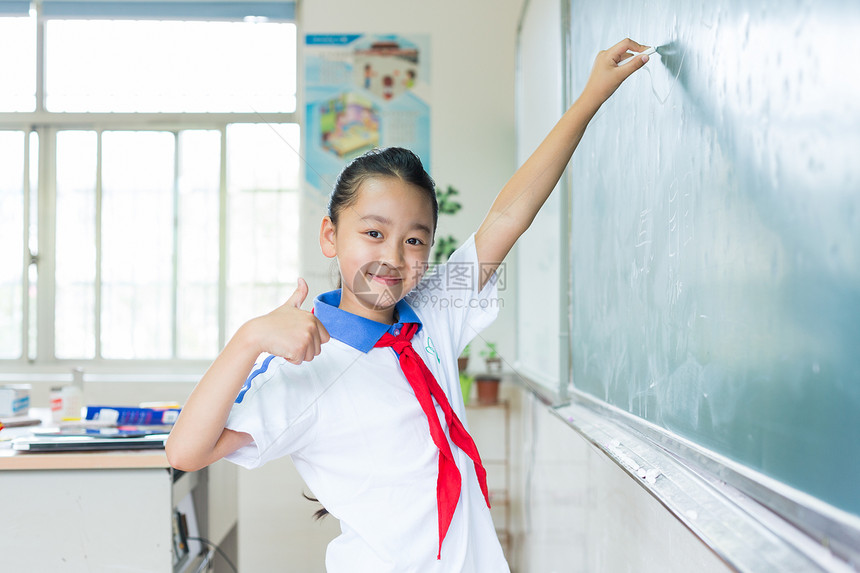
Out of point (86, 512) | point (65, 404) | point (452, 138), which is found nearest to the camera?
point (86, 512)

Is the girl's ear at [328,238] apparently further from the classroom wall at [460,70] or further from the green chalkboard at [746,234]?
the classroom wall at [460,70]

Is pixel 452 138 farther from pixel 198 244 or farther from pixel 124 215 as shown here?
pixel 124 215

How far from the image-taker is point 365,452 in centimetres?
82

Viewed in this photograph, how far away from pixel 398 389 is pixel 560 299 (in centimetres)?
89

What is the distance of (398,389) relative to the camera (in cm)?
86

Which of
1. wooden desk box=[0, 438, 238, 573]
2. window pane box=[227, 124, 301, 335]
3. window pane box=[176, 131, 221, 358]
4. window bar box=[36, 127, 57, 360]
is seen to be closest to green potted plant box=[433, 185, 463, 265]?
window pane box=[227, 124, 301, 335]

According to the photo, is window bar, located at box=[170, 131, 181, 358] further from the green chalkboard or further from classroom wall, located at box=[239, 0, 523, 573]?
the green chalkboard

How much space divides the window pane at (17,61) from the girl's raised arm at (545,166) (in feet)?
11.1

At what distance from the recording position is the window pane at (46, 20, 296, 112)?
1.82m

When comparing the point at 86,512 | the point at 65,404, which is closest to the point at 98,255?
the point at 65,404

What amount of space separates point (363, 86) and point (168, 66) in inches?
45.3

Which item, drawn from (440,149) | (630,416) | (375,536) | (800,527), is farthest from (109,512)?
(440,149)

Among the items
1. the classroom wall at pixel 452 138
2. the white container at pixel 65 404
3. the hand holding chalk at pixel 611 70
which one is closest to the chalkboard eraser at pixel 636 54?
the hand holding chalk at pixel 611 70

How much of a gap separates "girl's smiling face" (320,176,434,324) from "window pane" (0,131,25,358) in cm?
328
